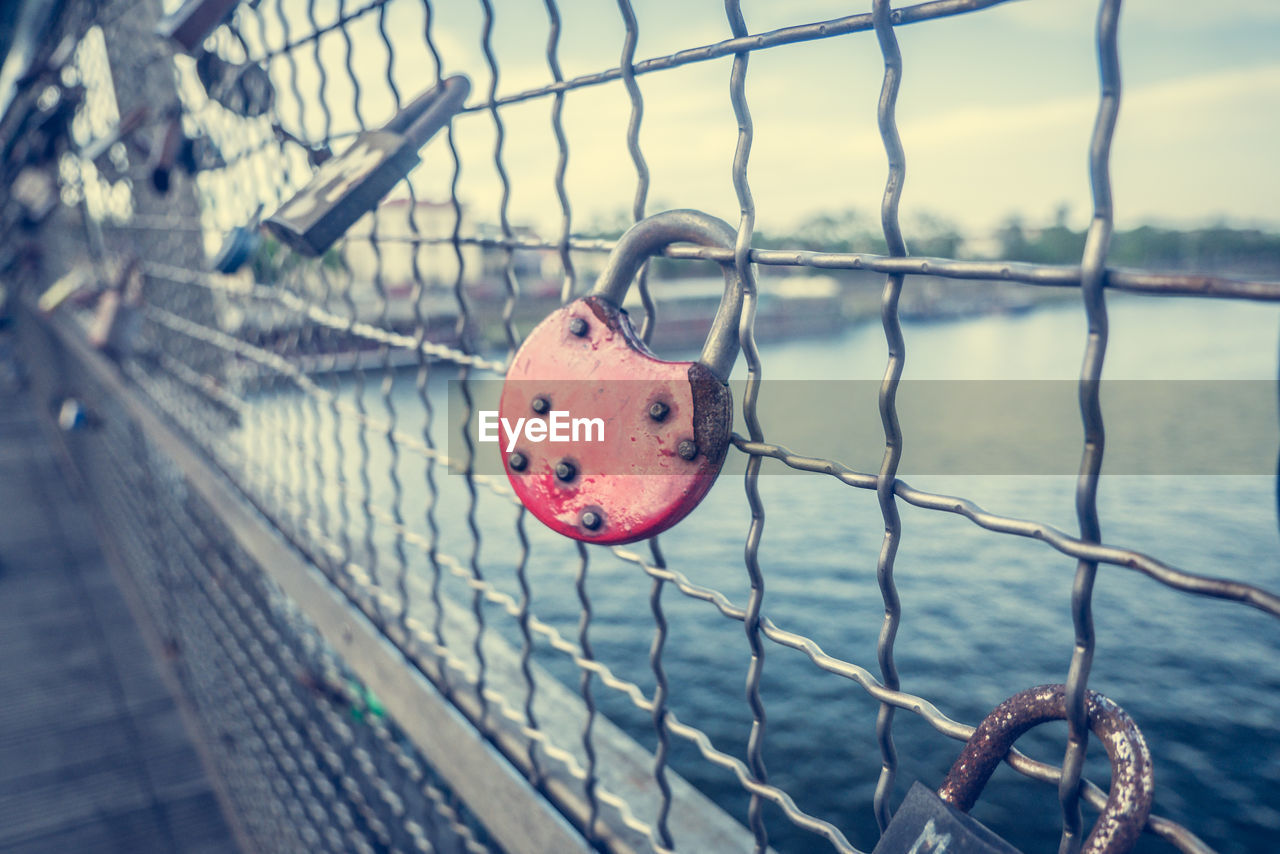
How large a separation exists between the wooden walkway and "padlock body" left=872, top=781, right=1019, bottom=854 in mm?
3308

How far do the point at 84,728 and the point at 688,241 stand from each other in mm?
4168

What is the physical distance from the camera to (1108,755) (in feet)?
1.26

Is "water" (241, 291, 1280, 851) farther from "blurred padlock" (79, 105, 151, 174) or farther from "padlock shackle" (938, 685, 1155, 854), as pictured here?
"padlock shackle" (938, 685, 1155, 854)

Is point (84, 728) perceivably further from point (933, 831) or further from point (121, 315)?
point (933, 831)

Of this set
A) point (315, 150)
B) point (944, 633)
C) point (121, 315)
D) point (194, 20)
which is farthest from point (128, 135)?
point (944, 633)

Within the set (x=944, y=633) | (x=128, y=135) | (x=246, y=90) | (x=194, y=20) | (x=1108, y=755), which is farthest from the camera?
(x=944, y=633)

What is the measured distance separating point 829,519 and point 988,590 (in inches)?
177

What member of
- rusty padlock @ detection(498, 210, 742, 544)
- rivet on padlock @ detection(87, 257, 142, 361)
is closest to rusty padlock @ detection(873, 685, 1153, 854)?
rusty padlock @ detection(498, 210, 742, 544)

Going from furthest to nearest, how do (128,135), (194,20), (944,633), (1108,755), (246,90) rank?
(944,633)
(128,135)
(246,90)
(194,20)
(1108,755)

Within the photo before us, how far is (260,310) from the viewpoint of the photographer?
6.33 feet

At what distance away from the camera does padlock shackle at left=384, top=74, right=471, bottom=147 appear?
830mm

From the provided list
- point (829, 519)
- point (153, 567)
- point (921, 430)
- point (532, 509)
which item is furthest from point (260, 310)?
point (921, 430)

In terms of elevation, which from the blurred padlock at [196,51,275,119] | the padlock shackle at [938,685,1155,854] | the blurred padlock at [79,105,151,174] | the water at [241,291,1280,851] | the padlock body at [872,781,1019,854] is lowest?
the water at [241,291,1280,851]

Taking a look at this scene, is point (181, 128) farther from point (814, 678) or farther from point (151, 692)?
point (814, 678)
